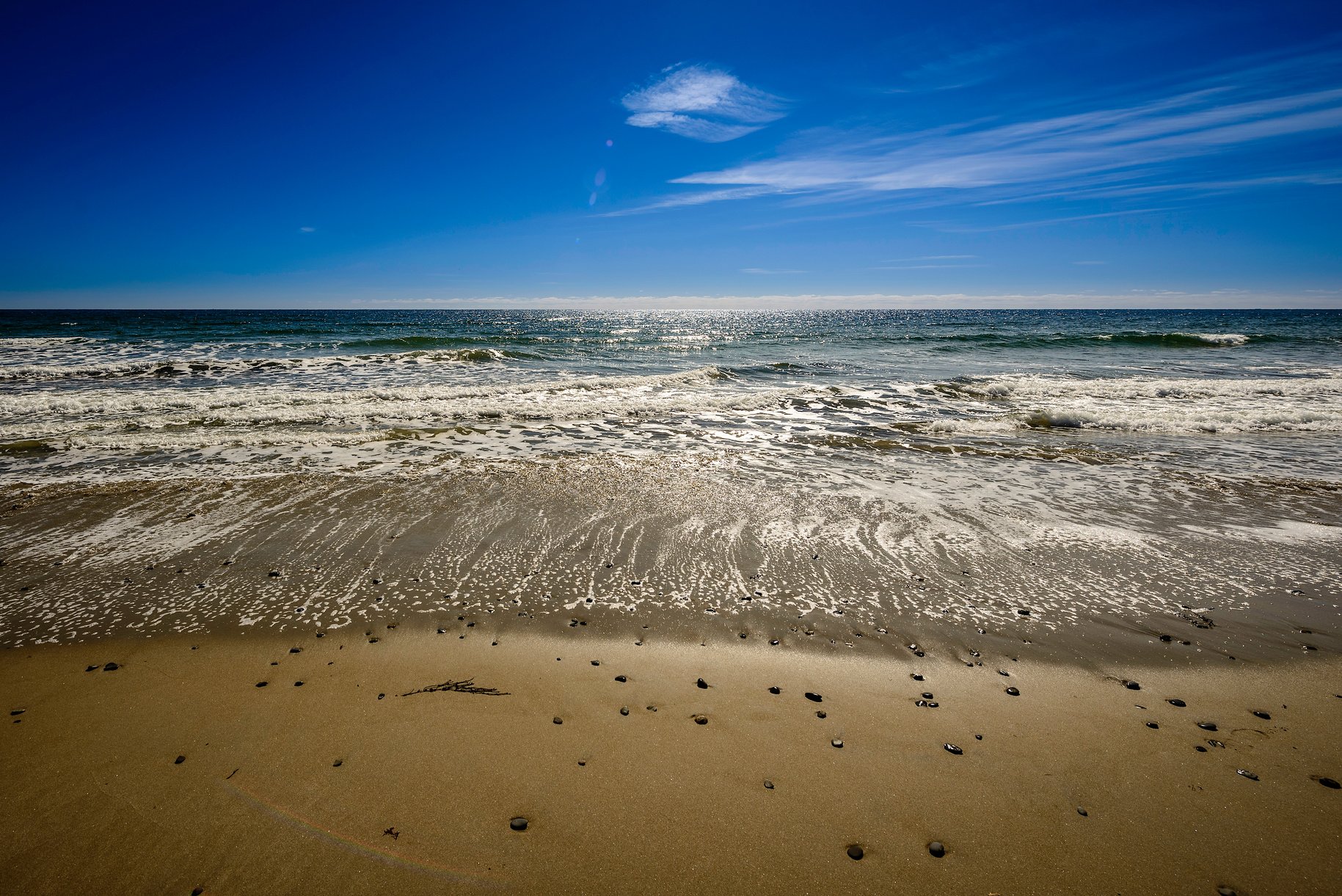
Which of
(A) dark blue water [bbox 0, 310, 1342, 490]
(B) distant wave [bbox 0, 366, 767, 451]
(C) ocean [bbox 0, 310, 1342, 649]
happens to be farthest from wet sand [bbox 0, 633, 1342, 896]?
(B) distant wave [bbox 0, 366, 767, 451]

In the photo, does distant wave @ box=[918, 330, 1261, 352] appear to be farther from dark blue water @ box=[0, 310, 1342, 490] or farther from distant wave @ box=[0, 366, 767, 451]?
distant wave @ box=[0, 366, 767, 451]

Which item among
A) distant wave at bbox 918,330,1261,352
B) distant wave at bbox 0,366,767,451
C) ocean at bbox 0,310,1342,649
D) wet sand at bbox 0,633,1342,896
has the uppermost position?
distant wave at bbox 918,330,1261,352

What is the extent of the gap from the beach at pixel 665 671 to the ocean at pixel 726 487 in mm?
66

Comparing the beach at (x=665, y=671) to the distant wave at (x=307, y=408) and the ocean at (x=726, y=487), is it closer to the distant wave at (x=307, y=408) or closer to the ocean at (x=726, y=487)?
the ocean at (x=726, y=487)

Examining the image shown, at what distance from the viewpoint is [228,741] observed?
3141 millimetres

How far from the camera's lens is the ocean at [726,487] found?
5.10 m

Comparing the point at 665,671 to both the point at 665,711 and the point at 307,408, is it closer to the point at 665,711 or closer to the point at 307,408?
the point at 665,711

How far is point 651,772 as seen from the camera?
298 cm

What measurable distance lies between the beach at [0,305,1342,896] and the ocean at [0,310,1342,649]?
7cm

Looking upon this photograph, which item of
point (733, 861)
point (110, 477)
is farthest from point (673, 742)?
point (110, 477)

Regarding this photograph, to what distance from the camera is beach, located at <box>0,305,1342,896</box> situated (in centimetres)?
256

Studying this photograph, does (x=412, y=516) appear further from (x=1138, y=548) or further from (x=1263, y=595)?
(x=1263, y=595)

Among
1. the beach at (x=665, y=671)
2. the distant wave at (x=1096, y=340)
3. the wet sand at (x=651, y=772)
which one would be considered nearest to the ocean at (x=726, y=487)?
the beach at (x=665, y=671)

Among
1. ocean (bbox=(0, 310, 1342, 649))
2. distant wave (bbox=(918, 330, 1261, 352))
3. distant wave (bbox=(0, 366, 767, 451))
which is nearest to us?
ocean (bbox=(0, 310, 1342, 649))
